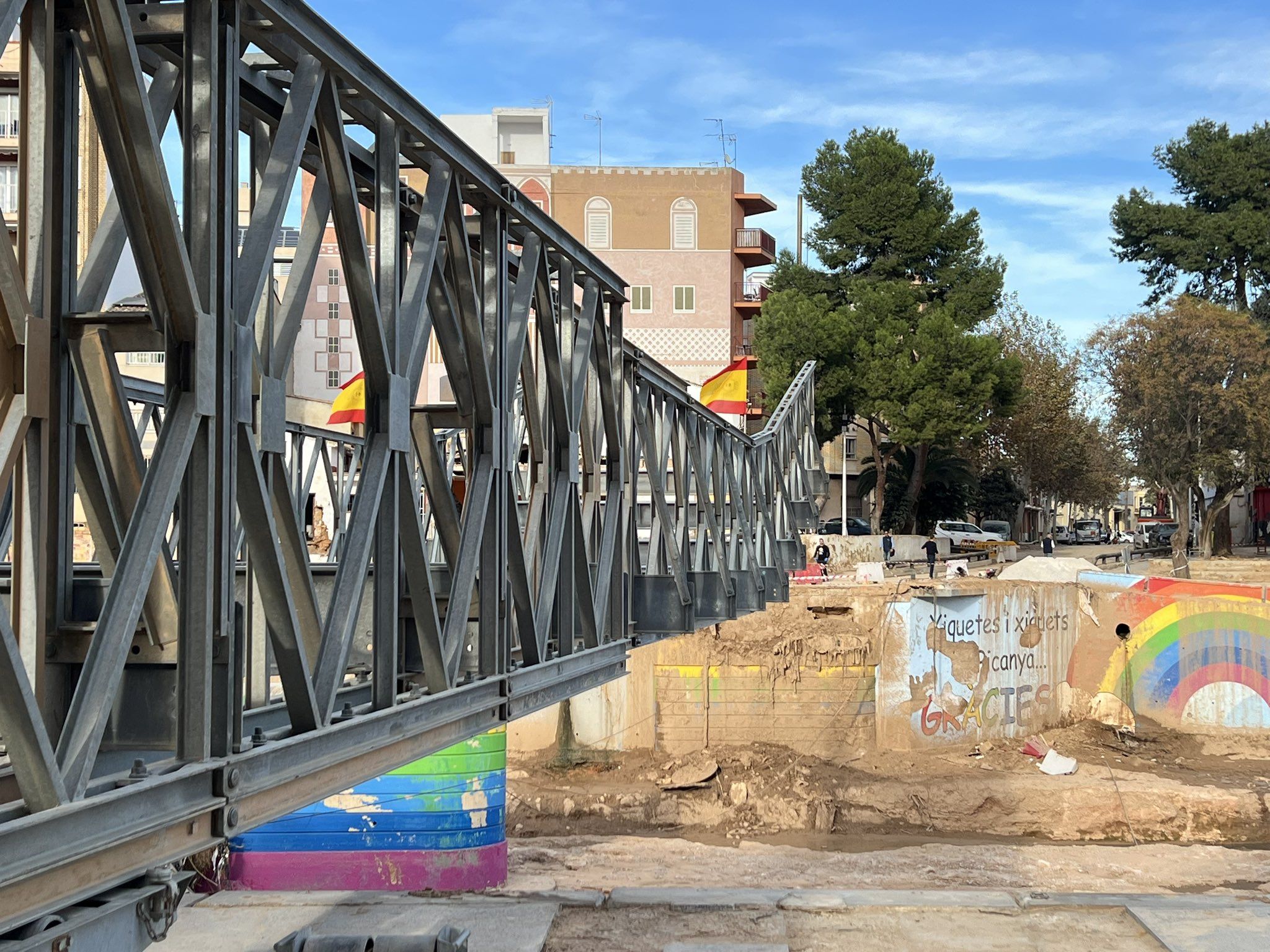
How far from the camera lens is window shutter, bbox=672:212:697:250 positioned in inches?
2494

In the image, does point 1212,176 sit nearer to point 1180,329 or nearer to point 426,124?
point 1180,329

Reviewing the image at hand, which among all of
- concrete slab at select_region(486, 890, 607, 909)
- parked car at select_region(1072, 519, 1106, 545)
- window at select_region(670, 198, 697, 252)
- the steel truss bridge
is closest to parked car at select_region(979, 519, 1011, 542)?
parked car at select_region(1072, 519, 1106, 545)

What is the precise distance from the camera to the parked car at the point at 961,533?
55.3 meters

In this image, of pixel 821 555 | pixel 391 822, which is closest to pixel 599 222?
pixel 821 555

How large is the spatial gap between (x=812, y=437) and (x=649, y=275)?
1489 inches

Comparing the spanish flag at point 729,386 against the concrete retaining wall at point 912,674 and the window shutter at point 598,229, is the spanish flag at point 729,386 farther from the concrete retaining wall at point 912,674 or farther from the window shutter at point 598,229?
the window shutter at point 598,229

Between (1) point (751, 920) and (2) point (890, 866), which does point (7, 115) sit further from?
(1) point (751, 920)

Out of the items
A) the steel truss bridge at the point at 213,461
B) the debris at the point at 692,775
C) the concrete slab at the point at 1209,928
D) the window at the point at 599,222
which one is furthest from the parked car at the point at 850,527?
the steel truss bridge at the point at 213,461

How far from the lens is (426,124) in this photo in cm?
639

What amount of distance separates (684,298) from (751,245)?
4433mm

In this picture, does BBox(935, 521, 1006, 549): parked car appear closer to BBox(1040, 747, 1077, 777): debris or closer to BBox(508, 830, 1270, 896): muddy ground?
BBox(1040, 747, 1077, 777): debris

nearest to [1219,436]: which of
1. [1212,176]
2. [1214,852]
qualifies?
[1212,176]

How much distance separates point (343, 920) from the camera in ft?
53.0

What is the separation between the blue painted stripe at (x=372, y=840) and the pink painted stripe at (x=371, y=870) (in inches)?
2.8
